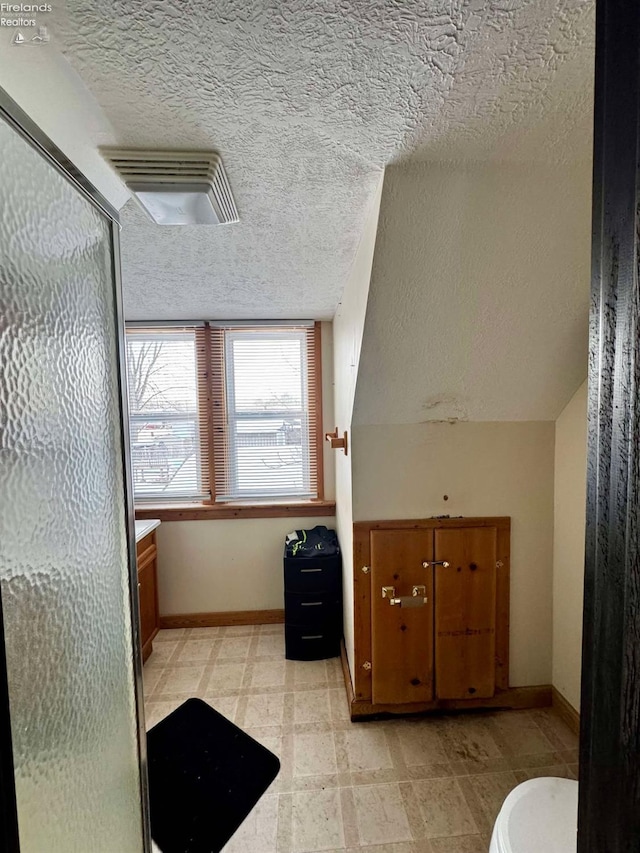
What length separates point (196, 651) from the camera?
2.54 m

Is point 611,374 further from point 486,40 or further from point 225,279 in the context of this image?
point 225,279

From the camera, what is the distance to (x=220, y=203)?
47.6 inches

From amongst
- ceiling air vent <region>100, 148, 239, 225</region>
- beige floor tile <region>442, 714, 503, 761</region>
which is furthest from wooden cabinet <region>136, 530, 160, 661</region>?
ceiling air vent <region>100, 148, 239, 225</region>

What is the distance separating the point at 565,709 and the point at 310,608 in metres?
1.46

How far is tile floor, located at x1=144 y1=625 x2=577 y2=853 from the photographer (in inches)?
55.5

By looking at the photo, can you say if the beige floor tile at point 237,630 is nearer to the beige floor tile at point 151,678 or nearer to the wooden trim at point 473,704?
the beige floor tile at point 151,678

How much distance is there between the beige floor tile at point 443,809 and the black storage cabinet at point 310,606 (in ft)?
3.14

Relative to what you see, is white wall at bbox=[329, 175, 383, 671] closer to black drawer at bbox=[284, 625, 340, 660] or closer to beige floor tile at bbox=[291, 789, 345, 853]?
black drawer at bbox=[284, 625, 340, 660]

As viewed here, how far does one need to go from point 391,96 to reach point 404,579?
1.94 m

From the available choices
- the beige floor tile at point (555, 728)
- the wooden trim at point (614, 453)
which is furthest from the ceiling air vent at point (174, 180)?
the beige floor tile at point (555, 728)

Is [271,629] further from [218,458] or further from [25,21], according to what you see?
[25,21]

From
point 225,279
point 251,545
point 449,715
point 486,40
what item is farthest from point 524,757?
point 225,279

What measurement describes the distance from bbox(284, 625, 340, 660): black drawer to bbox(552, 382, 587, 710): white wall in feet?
4.32

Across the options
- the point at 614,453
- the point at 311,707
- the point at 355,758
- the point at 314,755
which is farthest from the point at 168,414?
the point at 614,453
